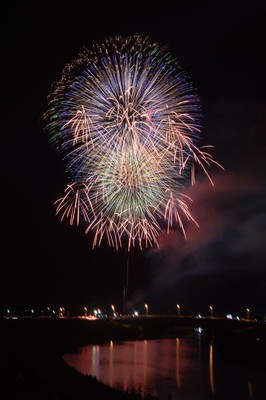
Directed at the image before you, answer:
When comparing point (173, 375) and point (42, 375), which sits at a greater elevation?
point (42, 375)

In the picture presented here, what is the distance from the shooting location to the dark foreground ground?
22.8m

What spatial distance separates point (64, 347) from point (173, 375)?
869 inches

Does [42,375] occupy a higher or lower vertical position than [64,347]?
higher

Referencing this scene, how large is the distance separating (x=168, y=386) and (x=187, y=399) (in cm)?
490

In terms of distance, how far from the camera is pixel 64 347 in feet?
206

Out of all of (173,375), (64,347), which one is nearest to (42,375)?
(173,375)

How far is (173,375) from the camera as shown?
4409 centimetres

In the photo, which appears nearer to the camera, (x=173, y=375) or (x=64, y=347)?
(x=173, y=375)

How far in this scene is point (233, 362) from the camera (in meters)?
58.4

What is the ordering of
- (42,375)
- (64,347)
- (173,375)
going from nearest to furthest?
(42,375) < (173,375) < (64,347)

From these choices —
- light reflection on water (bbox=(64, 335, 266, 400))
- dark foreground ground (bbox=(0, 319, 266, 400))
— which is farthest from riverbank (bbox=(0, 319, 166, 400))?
light reflection on water (bbox=(64, 335, 266, 400))

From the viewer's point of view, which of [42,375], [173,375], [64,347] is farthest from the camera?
[64,347]

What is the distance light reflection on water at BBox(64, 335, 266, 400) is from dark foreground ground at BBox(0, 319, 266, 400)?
352 cm

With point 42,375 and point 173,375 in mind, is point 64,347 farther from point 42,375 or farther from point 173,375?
point 42,375
